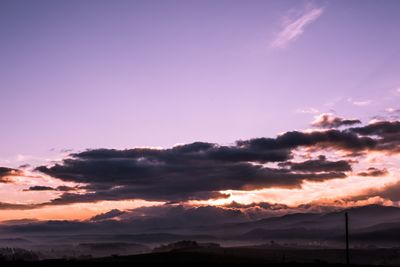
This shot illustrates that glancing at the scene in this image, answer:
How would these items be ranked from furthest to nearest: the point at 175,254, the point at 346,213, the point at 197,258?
1. the point at 175,254
2. the point at 197,258
3. the point at 346,213

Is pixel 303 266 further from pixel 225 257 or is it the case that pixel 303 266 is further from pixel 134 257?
pixel 134 257

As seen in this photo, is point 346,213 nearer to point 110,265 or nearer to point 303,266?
point 303,266

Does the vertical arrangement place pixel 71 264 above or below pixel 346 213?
below

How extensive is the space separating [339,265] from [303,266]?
24.2ft

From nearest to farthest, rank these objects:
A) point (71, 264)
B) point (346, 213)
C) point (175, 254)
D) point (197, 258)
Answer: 1. point (346, 213)
2. point (71, 264)
3. point (197, 258)
4. point (175, 254)

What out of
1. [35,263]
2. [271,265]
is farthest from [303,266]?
[35,263]

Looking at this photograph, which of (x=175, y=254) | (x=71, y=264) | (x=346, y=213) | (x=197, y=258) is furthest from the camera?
(x=175, y=254)

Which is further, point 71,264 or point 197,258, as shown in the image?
point 197,258

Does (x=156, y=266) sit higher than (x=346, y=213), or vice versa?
(x=346, y=213)

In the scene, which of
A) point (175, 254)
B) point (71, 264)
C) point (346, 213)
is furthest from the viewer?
point (175, 254)

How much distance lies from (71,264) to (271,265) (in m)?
40.4

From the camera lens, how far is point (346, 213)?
311 ft

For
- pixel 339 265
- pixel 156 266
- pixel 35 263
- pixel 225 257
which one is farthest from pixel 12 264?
pixel 225 257

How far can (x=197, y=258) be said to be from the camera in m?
178
